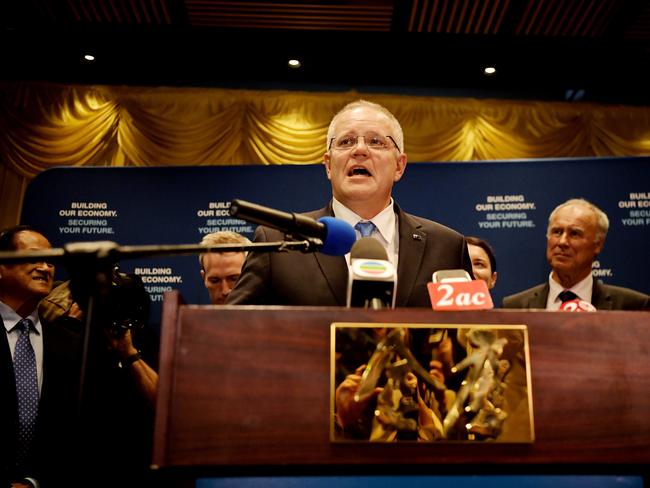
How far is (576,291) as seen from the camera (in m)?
3.56

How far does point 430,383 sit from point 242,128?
5428mm

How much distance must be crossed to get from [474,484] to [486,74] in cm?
570

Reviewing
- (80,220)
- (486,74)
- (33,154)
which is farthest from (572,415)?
(33,154)

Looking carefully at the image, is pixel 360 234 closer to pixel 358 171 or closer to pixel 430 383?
pixel 358 171

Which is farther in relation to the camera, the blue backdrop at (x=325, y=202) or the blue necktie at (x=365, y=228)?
the blue backdrop at (x=325, y=202)

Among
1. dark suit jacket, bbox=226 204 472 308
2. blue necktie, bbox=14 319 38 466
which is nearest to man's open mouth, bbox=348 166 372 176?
dark suit jacket, bbox=226 204 472 308

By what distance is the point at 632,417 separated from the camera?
108 cm

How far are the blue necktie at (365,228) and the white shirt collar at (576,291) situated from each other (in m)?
2.05

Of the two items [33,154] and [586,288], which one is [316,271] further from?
[33,154]

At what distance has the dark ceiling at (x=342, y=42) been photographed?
512cm

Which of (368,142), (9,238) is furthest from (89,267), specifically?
(9,238)

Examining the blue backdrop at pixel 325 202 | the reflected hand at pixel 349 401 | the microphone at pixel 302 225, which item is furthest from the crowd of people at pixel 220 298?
the blue backdrop at pixel 325 202

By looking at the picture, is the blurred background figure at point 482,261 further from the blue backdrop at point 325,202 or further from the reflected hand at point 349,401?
the reflected hand at point 349,401

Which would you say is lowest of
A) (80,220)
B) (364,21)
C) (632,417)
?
(632,417)
